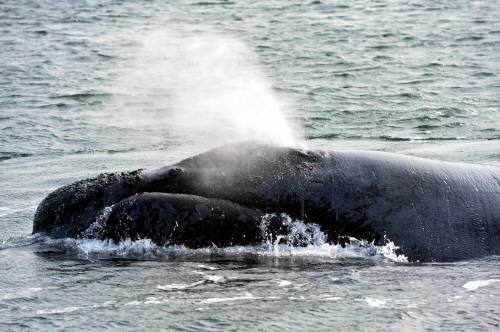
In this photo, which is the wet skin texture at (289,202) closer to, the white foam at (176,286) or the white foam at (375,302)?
the white foam at (176,286)

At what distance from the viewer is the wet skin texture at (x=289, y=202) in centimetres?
1159

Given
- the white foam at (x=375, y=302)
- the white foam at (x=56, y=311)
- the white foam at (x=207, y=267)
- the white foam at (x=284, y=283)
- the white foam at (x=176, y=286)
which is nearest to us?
the white foam at (x=56, y=311)

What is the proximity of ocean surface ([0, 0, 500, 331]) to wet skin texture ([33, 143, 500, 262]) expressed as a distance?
0.74 ft

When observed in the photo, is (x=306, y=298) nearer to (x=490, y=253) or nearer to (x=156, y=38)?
(x=490, y=253)

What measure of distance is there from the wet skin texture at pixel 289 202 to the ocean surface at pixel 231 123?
0.23 metres

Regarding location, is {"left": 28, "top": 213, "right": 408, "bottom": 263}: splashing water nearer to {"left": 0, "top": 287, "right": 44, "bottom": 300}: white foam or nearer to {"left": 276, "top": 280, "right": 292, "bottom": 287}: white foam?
{"left": 276, "top": 280, "right": 292, "bottom": 287}: white foam

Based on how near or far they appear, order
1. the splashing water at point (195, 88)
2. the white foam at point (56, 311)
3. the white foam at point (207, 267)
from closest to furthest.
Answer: the white foam at point (56, 311) < the white foam at point (207, 267) < the splashing water at point (195, 88)

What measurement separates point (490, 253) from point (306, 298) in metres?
2.68

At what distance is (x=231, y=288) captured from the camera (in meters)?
10.5

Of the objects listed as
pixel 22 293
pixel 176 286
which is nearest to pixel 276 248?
pixel 176 286

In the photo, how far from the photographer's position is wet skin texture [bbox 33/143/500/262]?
11594mm

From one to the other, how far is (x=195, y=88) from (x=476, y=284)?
19781 mm

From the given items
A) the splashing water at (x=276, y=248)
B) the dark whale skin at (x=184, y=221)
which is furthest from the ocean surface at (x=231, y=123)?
the dark whale skin at (x=184, y=221)

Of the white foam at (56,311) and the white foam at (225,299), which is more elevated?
the white foam at (56,311)
